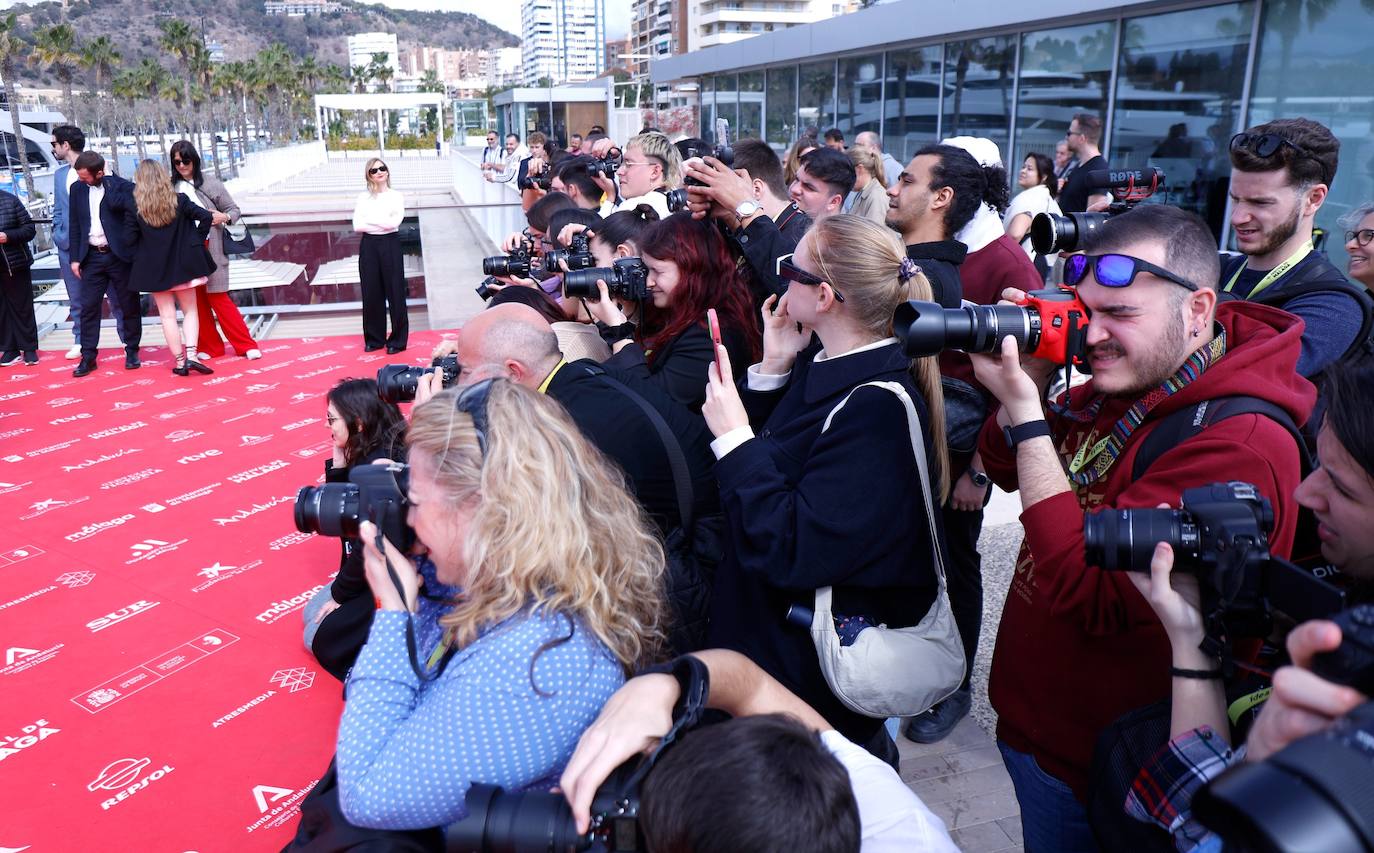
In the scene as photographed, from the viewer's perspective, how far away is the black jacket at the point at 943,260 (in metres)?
2.74

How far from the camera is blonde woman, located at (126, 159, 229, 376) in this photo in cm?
643

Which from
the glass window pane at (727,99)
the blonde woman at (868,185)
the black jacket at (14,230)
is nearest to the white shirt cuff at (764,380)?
the blonde woman at (868,185)

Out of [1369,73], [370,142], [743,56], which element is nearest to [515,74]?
[370,142]

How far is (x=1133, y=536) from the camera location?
1186 mm

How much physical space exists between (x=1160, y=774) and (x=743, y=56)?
1530cm

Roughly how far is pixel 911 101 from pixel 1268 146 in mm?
8450

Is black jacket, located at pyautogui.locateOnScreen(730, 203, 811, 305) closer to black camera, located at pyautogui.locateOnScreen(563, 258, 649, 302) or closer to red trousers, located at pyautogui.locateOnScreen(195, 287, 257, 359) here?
black camera, located at pyautogui.locateOnScreen(563, 258, 649, 302)

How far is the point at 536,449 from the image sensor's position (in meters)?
1.55

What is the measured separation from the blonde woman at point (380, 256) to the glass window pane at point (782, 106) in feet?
26.6

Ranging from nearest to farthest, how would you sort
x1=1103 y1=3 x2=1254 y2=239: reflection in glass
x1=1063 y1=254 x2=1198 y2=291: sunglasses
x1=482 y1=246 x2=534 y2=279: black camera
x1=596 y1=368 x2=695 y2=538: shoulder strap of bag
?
x1=1063 y1=254 x2=1198 y2=291: sunglasses < x1=596 y1=368 x2=695 y2=538: shoulder strap of bag < x1=482 y1=246 x2=534 y2=279: black camera < x1=1103 y1=3 x2=1254 y2=239: reflection in glass

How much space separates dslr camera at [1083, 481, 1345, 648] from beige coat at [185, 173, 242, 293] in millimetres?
7105

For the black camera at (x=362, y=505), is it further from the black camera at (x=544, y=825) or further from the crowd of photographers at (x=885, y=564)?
the black camera at (x=544, y=825)

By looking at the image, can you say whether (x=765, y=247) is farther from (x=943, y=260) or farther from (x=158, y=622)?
(x=158, y=622)

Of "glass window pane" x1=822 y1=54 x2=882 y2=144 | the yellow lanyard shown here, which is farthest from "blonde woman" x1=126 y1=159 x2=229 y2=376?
"glass window pane" x1=822 y1=54 x2=882 y2=144
